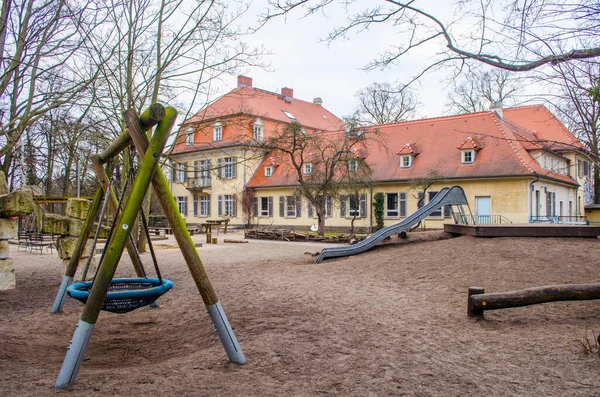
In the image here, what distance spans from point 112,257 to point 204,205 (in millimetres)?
40322

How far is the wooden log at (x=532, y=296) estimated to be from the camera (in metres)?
6.21

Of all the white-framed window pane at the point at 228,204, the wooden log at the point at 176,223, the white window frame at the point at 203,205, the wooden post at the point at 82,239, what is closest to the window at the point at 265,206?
the white-framed window pane at the point at 228,204

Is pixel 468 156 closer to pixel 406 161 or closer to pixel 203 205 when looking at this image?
pixel 406 161

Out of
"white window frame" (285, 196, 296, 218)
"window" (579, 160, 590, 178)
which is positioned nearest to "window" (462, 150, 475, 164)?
"white window frame" (285, 196, 296, 218)

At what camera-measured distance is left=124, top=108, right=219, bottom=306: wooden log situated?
188 inches

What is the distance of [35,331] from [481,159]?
26818 millimetres

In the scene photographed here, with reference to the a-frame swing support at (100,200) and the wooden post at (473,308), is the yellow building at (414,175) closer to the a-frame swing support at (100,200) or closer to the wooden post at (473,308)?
the a-frame swing support at (100,200)

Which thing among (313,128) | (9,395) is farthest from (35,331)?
(313,128)

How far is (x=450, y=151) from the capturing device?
31.1 metres

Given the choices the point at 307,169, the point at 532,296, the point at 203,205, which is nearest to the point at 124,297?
the point at 532,296

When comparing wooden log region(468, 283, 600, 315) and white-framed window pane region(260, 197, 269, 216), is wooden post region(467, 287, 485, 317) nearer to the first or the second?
wooden log region(468, 283, 600, 315)

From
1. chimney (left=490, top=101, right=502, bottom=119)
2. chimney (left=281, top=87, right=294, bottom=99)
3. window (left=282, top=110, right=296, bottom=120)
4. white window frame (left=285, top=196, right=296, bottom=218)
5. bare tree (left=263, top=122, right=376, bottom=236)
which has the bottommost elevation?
white window frame (left=285, top=196, right=296, bottom=218)

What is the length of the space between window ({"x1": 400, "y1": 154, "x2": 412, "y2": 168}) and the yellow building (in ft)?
0.20

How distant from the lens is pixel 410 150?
31953 mm
